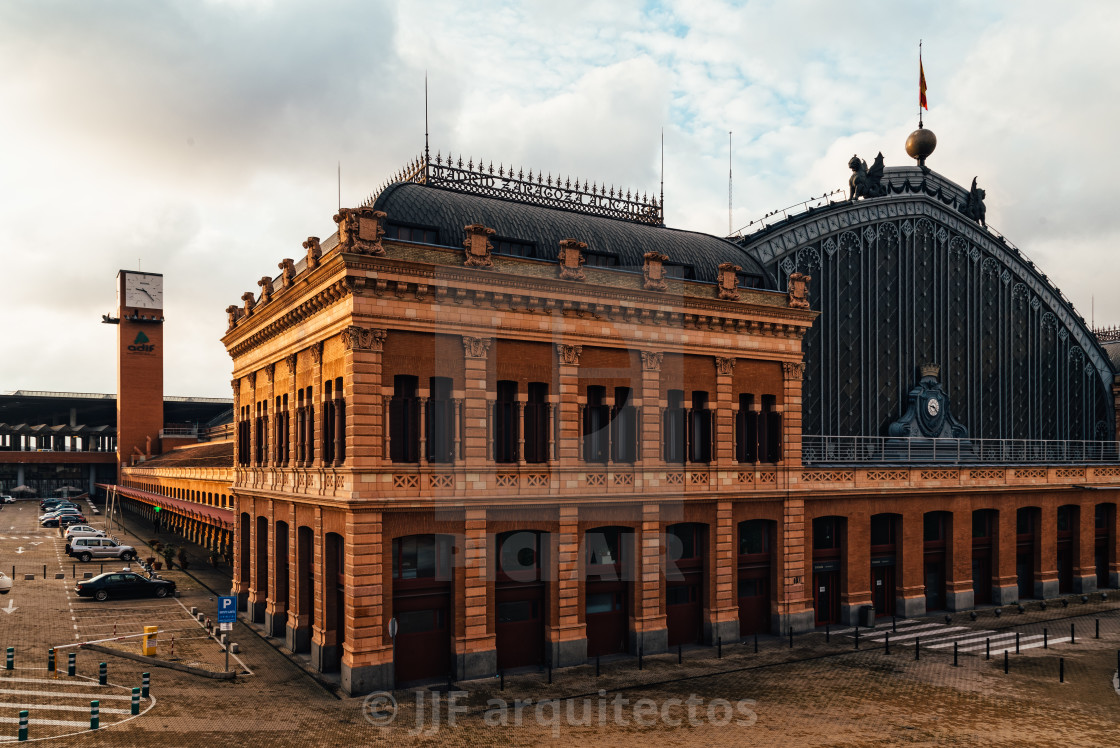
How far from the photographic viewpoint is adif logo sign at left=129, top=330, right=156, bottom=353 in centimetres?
12312

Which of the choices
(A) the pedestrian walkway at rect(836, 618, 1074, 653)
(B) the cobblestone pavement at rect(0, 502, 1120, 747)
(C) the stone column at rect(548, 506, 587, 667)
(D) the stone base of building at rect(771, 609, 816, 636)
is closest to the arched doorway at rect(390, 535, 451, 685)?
(B) the cobblestone pavement at rect(0, 502, 1120, 747)

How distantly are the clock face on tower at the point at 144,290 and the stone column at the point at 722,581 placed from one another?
111554 mm

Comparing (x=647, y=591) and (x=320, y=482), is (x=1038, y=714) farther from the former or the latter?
(x=320, y=482)

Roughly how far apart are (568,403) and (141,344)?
11037cm

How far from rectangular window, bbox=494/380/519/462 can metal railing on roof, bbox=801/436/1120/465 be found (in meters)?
16.0

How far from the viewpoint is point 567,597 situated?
3222 cm

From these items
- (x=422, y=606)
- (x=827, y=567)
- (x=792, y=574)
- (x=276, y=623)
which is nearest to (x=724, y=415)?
(x=792, y=574)

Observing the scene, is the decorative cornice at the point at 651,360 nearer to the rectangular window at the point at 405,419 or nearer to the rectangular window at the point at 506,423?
the rectangular window at the point at 506,423

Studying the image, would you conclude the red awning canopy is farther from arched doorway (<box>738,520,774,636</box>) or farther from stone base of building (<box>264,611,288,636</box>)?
arched doorway (<box>738,520,774,636</box>)

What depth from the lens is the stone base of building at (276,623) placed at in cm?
3766

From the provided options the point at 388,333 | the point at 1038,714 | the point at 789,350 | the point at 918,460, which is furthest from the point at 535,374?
the point at 918,460

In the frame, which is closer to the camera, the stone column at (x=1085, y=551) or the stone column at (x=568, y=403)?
the stone column at (x=568, y=403)

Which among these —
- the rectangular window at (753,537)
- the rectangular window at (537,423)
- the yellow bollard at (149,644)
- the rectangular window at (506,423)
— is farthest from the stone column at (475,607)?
the rectangular window at (753,537)

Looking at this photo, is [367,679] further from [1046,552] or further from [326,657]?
[1046,552]
